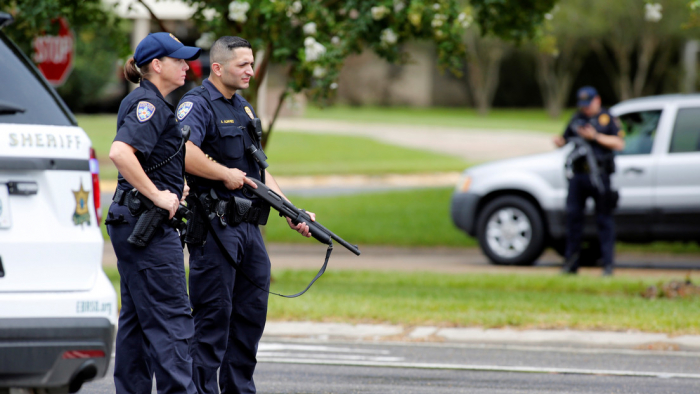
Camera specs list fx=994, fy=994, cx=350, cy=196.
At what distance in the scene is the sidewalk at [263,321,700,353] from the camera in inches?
284

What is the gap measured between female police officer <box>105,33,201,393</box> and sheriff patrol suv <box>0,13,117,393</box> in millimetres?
381

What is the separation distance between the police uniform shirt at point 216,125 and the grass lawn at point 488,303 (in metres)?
3.17

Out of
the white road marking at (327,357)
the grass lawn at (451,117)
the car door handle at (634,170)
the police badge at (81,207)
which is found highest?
the police badge at (81,207)

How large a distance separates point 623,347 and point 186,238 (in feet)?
12.5

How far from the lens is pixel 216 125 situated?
487cm

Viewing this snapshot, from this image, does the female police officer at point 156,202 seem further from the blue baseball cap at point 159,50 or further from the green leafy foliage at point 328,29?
the green leafy foliage at point 328,29

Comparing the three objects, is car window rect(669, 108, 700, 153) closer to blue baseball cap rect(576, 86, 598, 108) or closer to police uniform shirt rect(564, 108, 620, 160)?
police uniform shirt rect(564, 108, 620, 160)

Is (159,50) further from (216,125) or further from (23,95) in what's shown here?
(23,95)

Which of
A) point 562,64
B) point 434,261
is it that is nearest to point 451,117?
point 562,64

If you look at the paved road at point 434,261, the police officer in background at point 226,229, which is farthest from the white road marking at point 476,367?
the paved road at point 434,261

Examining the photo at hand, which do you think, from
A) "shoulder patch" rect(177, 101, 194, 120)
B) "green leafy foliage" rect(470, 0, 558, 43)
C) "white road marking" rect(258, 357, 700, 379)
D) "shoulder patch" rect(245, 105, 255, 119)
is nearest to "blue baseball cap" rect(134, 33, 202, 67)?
"shoulder patch" rect(177, 101, 194, 120)

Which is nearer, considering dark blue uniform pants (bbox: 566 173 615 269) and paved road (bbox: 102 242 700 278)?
dark blue uniform pants (bbox: 566 173 615 269)

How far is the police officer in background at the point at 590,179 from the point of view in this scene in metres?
10.2

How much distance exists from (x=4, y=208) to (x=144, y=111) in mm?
875
